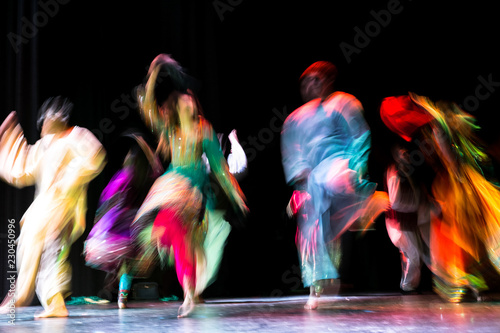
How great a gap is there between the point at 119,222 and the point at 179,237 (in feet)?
5.32

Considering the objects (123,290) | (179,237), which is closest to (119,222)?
(123,290)

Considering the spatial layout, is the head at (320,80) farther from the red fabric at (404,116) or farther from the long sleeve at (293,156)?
the red fabric at (404,116)

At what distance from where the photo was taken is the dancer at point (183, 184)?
3.73m

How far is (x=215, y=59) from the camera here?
6.80m

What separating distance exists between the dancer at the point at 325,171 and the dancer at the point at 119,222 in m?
1.60

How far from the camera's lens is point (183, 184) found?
378cm

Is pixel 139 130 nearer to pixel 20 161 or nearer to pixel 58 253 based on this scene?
pixel 20 161

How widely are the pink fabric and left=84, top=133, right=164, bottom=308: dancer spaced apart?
4.39ft

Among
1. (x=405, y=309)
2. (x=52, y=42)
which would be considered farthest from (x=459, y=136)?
(x=52, y=42)

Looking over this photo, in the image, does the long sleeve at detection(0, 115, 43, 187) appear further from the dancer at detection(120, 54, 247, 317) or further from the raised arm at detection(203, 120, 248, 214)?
the raised arm at detection(203, 120, 248, 214)

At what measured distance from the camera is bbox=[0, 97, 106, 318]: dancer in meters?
3.88

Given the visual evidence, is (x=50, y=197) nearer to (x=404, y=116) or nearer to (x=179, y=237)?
(x=179, y=237)

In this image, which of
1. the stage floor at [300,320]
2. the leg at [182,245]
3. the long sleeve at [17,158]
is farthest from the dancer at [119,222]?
the leg at [182,245]

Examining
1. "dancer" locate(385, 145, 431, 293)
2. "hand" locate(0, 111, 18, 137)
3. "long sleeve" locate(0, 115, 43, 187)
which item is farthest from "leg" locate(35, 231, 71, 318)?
"dancer" locate(385, 145, 431, 293)
